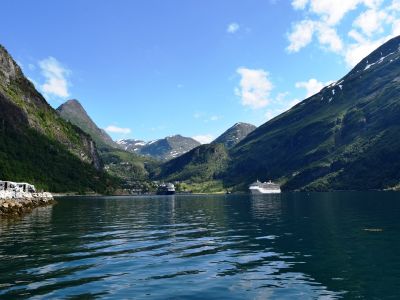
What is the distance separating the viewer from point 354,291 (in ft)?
85.6

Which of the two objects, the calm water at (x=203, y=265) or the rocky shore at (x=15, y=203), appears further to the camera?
the rocky shore at (x=15, y=203)

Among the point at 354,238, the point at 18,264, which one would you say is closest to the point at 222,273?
the point at 18,264

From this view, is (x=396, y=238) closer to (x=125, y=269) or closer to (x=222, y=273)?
(x=222, y=273)

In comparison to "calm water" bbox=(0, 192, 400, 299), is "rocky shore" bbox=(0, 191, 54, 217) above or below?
above

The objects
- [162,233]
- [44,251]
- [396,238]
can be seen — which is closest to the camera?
[44,251]

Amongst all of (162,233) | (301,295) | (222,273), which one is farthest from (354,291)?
(162,233)

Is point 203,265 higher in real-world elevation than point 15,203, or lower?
lower

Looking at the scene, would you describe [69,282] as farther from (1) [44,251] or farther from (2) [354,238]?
(2) [354,238]

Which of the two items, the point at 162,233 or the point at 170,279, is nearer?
the point at 170,279

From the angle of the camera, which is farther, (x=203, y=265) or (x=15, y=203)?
(x=15, y=203)

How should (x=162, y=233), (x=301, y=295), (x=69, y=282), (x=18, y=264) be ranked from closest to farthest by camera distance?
1. (x=301, y=295)
2. (x=69, y=282)
3. (x=18, y=264)
4. (x=162, y=233)

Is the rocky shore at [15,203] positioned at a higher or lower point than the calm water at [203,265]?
higher

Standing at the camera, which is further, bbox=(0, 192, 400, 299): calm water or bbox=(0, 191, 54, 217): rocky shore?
bbox=(0, 191, 54, 217): rocky shore

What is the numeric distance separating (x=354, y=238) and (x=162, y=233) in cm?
2466
